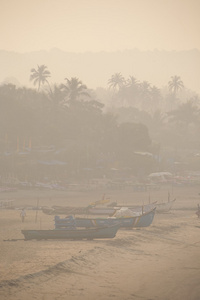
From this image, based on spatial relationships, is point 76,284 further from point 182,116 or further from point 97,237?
point 182,116

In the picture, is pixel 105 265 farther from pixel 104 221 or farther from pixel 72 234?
pixel 104 221

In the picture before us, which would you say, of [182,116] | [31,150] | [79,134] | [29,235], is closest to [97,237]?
[29,235]

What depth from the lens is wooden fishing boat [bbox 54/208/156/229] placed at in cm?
2650

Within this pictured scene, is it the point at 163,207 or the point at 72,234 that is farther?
the point at 163,207

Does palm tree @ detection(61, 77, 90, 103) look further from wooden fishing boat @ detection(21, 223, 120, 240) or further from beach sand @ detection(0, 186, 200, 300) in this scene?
wooden fishing boat @ detection(21, 223, 120, 240)

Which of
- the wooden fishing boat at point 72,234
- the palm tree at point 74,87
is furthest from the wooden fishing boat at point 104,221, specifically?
the palm tree at point 74,87

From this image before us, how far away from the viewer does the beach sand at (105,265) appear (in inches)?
714

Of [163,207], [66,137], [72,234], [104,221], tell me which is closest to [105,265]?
[72,234]

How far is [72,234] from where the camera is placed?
2542 cm

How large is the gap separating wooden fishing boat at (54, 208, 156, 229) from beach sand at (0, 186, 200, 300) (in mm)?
487

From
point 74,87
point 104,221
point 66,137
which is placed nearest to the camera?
point 104,221

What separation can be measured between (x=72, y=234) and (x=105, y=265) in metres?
4.13

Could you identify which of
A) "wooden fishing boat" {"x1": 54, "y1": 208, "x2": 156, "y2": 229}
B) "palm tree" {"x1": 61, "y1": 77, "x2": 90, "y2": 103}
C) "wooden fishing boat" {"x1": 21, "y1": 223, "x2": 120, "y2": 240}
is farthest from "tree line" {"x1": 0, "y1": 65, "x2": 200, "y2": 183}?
"wooden fishing boat" {"x1": 21, "y1": 223, "x2": 120, "y2": 240}

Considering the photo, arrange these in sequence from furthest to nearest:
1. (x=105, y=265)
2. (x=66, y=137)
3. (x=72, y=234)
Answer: (x=66, y=137), (x=72, y=234), (x=105, y=265)
